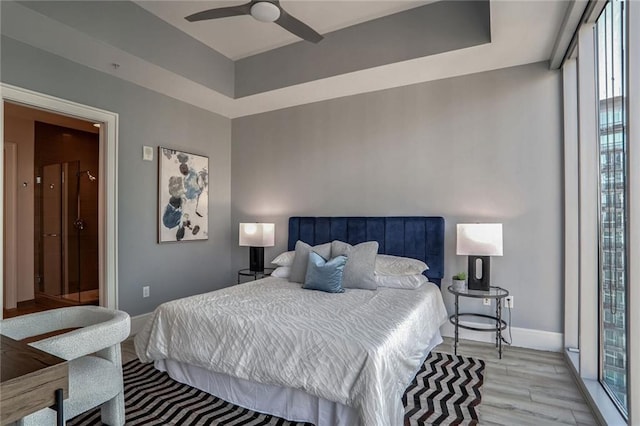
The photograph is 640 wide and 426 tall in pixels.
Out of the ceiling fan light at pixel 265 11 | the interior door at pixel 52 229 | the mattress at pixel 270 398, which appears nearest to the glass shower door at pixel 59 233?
the interior door at pixel 52 229

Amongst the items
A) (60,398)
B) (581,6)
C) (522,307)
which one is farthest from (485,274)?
(60,398)

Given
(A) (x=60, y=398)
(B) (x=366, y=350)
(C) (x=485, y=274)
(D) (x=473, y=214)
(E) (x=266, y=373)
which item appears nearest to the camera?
(A) (x=60, y=398)

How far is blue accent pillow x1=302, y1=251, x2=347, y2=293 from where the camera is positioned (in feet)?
9.91

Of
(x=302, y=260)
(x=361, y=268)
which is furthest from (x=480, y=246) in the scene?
(x=302, y=260)

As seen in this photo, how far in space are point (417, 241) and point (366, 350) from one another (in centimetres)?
200

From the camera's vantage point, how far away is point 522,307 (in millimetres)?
3260

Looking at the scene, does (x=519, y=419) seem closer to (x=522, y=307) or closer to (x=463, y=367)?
(x=463, y=367)

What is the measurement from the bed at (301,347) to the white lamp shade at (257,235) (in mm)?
1140

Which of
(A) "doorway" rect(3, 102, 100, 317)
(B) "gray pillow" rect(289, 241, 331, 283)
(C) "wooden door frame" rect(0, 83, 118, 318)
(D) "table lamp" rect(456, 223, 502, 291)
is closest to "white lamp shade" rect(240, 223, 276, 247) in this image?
(B) "gray pillow" rect(289, 241, 331, 283)

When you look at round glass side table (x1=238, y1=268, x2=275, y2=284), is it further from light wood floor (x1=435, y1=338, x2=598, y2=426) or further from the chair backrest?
the chair backrest

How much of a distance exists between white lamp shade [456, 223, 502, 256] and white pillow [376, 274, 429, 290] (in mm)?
428

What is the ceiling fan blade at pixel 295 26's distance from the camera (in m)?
2.43

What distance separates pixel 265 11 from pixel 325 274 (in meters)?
2.04

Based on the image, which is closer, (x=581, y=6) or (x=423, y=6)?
Answer: (x=581, y=6)
